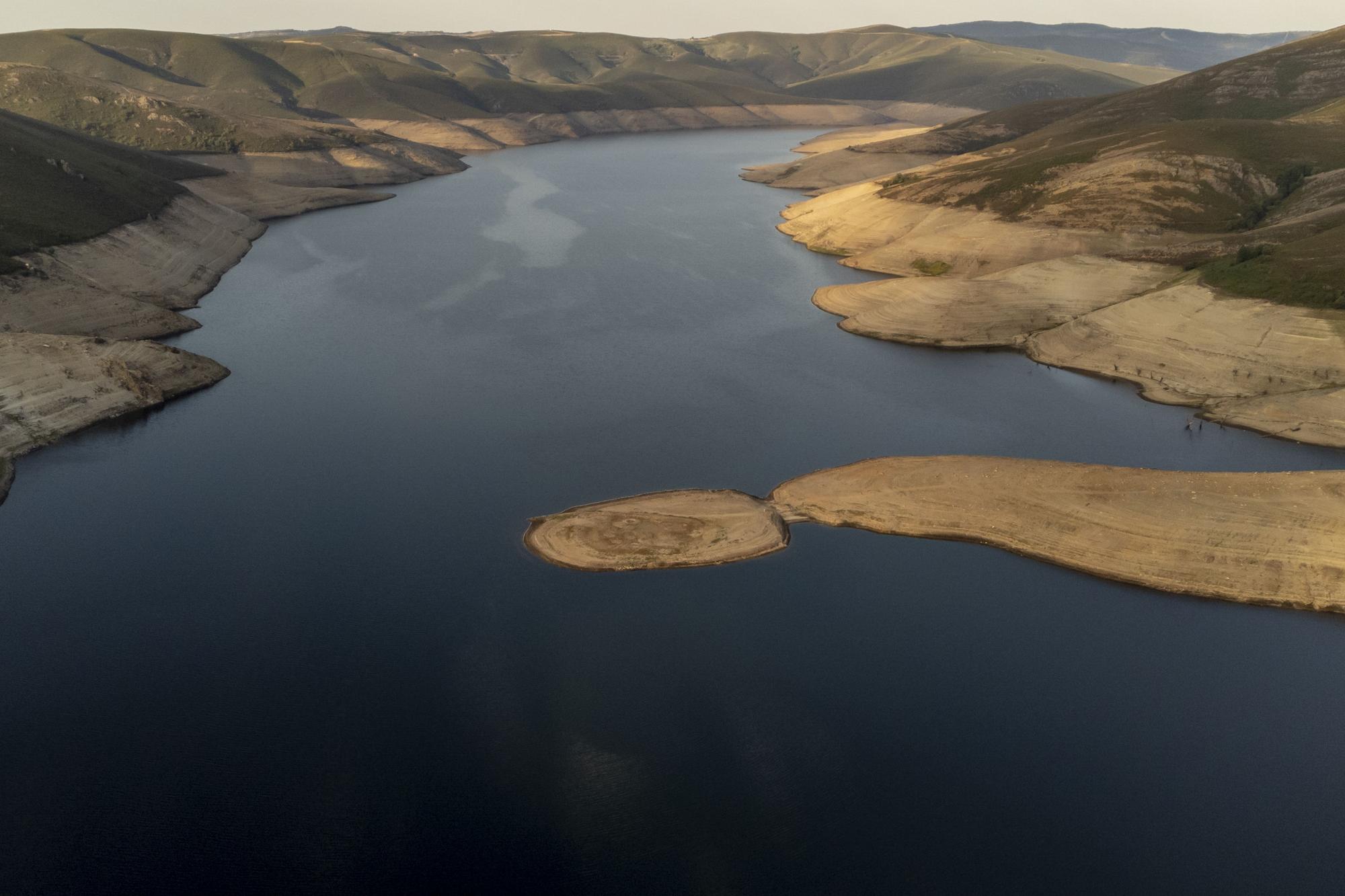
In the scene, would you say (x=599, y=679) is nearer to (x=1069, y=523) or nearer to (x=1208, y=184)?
(x=1069, y=523)

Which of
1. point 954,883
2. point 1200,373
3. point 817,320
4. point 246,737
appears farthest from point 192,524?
point 1200,373

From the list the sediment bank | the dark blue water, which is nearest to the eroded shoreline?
the dark blue water

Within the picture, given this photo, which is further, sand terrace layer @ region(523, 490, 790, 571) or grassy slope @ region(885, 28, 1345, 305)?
grassy slope @ region(885, 28, 1345, 305)

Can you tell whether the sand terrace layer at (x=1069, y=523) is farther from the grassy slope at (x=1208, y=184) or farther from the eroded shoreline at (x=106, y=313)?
the eroded shoreline at (x=106, y=313)

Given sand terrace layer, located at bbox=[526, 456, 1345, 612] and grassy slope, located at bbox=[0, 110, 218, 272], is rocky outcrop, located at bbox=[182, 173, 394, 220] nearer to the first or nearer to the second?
grassy slope, located at bbox=[0, 110, 218, 272]

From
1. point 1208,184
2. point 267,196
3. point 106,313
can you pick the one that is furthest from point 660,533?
point 267,196

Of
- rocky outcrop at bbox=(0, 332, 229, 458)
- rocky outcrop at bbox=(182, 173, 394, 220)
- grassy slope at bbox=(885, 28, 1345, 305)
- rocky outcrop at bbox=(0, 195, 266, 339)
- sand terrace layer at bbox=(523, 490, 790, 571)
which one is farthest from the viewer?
rocky outcrop at bbox=(182, 173, 394, 220)

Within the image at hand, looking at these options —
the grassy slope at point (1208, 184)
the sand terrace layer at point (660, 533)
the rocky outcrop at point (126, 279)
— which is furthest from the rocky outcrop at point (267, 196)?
the sand terrace layer at point (660, 533)
